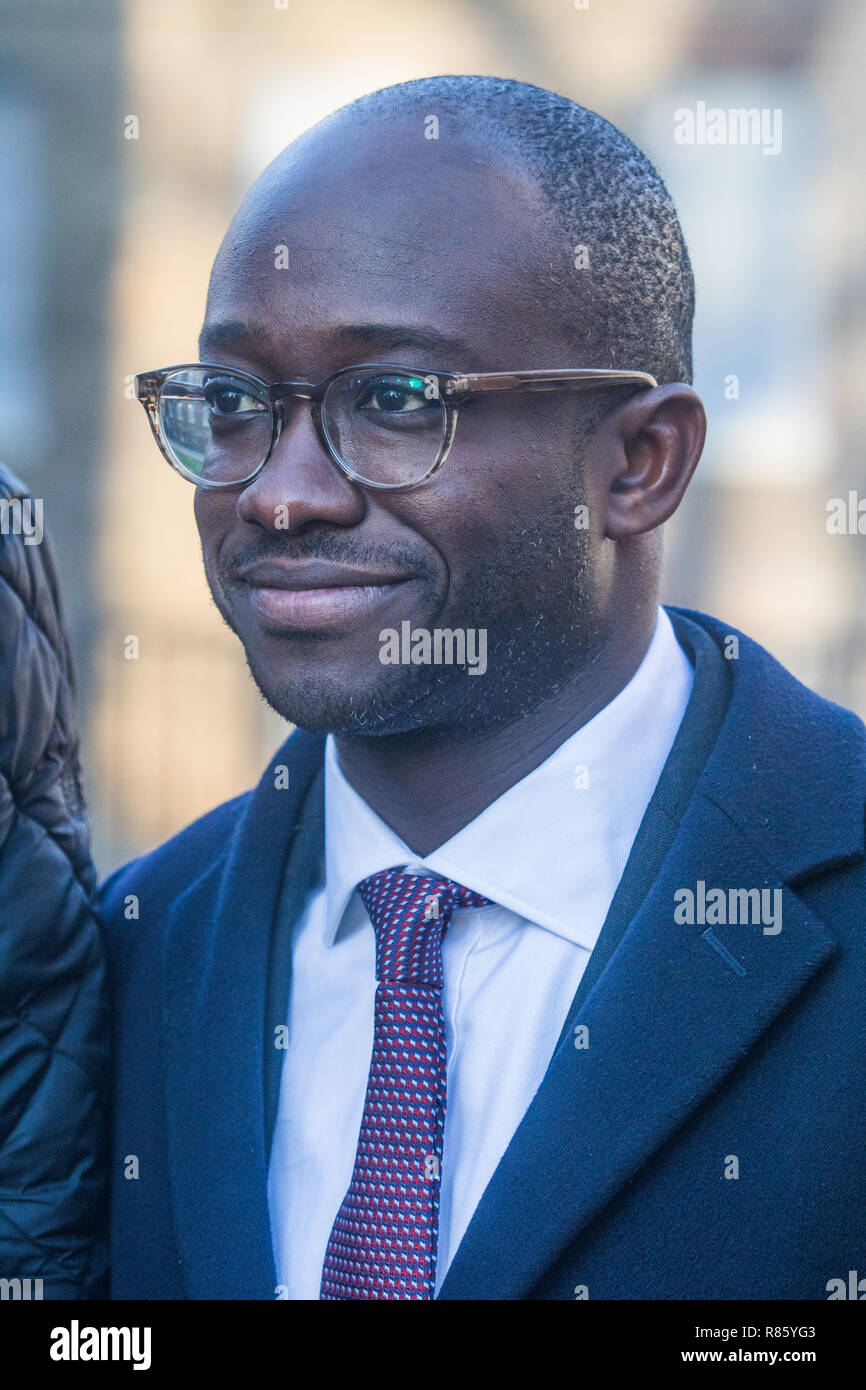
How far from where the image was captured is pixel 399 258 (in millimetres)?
1865

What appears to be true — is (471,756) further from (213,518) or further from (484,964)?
(213,518)

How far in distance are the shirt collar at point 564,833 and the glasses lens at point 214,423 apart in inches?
21.6

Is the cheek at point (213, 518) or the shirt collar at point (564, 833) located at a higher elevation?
the cheek at point (213, 518)

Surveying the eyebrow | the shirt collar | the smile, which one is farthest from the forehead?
the shirt collar

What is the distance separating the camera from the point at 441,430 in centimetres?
188

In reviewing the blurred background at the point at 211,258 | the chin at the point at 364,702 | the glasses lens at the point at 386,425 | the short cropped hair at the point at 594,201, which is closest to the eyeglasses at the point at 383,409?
the glasses lens at the point at 386,425

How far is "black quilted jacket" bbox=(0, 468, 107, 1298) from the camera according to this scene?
189 centimetres

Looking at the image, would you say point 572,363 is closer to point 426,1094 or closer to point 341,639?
point 341,639

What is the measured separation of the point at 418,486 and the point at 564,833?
0.53m

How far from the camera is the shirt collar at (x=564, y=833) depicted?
77.5 inches

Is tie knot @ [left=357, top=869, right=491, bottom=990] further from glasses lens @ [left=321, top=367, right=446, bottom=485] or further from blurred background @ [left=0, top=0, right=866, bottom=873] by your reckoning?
blurred background @ [left=0, top=0, right=866, bottom=873]

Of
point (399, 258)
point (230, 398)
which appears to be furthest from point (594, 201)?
point (230, 398)

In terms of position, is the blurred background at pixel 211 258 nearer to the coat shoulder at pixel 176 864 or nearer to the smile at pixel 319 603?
the coat shoulder at pixel 176 864
